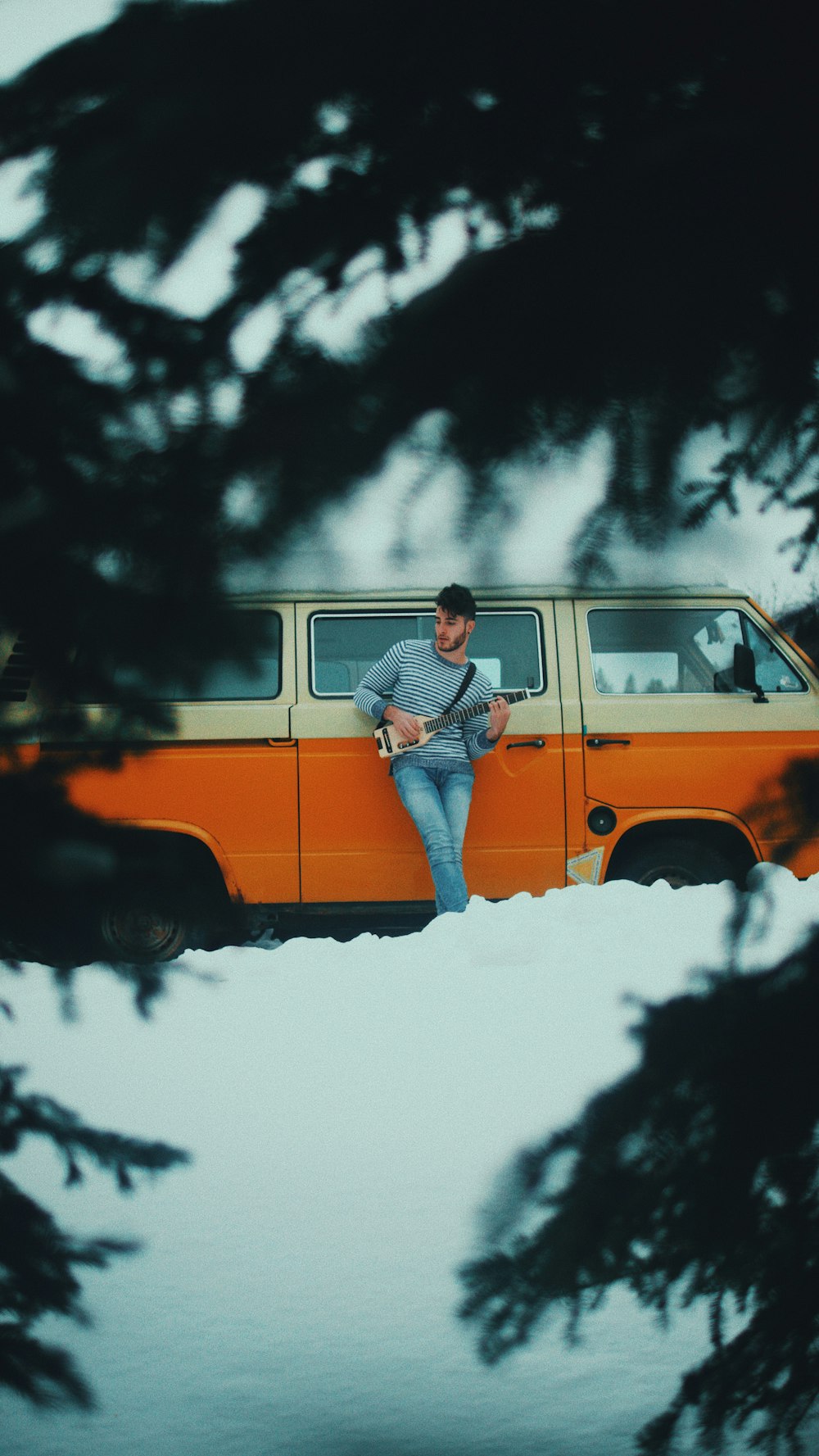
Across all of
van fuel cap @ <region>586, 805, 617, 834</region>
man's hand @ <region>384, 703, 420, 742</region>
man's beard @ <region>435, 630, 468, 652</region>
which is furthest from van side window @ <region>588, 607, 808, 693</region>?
van fuel cap @ <region>586, 805, 617, 834</region>

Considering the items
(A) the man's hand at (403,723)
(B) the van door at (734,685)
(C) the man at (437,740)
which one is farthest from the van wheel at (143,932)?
(C) the man at (437,740)

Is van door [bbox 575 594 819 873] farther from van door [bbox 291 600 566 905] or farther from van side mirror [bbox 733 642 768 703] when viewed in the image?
van door [bbox 291 600 566 905]

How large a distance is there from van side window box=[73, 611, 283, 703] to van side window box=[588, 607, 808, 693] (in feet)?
0.94

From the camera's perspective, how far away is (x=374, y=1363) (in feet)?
2.50

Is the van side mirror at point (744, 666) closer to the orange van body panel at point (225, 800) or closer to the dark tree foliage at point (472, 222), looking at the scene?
the dark tree foliage at point (472, 222)

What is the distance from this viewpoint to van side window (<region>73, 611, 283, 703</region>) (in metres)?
0.75

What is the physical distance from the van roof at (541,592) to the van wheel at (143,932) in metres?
0.26

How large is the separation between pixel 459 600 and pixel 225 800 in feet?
6.88

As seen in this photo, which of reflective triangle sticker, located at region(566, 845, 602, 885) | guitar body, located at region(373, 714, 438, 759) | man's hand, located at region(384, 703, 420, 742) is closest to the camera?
man's hand, located at region(384, 703, 420, 742)

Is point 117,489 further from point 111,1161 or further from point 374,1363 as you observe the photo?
point 374,1363

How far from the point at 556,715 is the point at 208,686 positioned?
2840 millimetres

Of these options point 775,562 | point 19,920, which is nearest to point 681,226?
point 775,562

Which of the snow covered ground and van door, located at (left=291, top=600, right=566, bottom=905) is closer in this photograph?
the snow covered ground

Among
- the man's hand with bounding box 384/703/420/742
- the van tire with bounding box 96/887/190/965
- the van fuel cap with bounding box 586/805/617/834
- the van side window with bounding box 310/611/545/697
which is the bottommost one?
the van tire with bounding box 96/887/190/965
